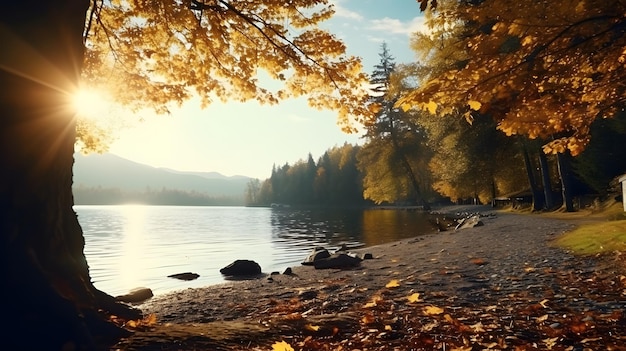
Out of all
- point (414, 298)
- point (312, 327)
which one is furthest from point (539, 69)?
point (312, 327)

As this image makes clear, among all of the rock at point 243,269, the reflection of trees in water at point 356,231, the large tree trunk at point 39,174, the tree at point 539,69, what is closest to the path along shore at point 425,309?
the large tree trunk at point 39,174

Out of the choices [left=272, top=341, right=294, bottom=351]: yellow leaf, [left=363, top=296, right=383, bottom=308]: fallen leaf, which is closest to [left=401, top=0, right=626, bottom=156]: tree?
[left=363, top=296, right=383, bottom=308]: fallen leaf

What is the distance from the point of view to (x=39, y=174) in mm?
3836

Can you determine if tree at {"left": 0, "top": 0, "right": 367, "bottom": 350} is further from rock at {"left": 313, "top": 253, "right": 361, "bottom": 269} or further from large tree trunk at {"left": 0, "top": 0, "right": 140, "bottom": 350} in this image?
rock at {"left": 313, "top": 253, "right": 361, "bottom": 269}

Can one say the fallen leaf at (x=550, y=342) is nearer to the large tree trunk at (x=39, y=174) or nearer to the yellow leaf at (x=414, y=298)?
the yellow leaf at (x=414, y=298)

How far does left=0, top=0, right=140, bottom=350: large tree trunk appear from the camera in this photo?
335 centimetres

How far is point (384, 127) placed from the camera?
164ft

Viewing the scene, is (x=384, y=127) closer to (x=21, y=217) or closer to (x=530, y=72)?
(x=530, y=72)

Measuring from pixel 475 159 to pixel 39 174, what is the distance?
96.5ft

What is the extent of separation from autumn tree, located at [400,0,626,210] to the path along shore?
2678mm

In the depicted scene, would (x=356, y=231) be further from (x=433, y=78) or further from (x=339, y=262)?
(x=433, y=78)

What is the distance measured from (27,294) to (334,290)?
6122 millimetres

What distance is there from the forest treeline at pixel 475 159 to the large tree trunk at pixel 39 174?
4.28 meters

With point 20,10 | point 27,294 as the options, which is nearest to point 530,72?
point 20,10
